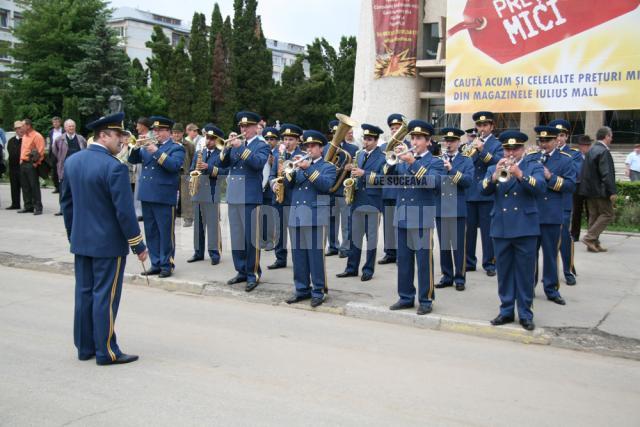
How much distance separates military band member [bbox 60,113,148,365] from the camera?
5.73m

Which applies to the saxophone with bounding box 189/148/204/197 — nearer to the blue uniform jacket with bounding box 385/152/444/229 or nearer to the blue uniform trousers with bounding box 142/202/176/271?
the blue uniform trousers with bounding box 142/202/176/271

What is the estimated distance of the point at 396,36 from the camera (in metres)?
33.2

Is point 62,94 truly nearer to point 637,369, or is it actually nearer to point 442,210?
point 442,210

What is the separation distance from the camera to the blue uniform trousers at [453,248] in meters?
9.02

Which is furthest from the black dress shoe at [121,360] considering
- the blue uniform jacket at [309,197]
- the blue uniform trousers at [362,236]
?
the blue uniform trousers at [362,236]

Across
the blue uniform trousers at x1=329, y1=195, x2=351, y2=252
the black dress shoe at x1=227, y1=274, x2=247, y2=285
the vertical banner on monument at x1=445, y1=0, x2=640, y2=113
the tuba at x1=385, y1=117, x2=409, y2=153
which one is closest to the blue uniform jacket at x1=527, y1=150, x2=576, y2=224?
the tuba at x1=385, y1=117, x2=409, y2=153

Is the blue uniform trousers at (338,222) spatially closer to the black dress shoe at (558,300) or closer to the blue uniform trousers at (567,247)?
the blue uniform trousers at (567,247)

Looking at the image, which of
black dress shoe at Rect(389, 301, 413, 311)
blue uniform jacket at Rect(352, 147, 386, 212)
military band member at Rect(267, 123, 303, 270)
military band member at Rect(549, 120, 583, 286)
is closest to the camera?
black dress shoe at Rect(389, 301, 413, 311)

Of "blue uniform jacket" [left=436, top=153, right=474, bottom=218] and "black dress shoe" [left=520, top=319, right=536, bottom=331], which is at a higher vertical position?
"blue uniform jacket" [left=436, top=153, right=474, bottom=218]

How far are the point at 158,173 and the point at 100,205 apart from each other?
149 inches

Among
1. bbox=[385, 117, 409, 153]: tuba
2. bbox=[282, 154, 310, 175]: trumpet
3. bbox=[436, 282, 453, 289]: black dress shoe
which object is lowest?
bbox=[436, 282, 453, 289]: black dress shoe

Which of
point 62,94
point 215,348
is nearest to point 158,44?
point 62,94

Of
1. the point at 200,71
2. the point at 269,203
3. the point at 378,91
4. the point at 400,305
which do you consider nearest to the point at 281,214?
the point at 269,203

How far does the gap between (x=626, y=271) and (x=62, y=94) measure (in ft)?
122
